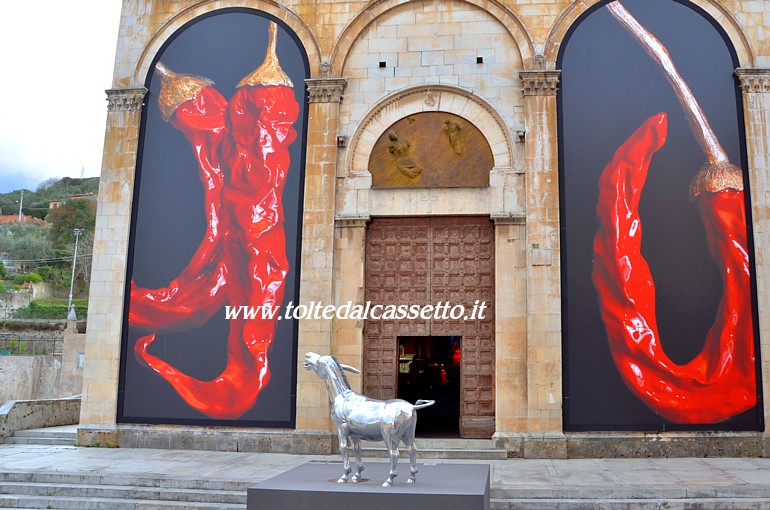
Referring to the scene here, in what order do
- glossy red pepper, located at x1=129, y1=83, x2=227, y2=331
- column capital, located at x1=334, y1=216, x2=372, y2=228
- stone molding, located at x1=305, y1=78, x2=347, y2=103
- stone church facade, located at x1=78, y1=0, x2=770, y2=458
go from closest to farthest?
stone church facade, located at x1=78, y1=0, x2=770, y2=458 → column capital, located at x1=334, y1=216, x2=372, y2=228 → glossy red pepper, located at x1=129, y1=83, x2=227, y2=331 → stone molding, located at x1=305, y1=78, x2=347, y2=103

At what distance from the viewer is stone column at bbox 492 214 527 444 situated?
14570 mm

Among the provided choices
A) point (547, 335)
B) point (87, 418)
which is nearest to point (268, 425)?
point (87, 418)

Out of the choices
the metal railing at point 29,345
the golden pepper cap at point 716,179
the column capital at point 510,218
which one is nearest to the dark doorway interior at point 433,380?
the column capital at point 510,218

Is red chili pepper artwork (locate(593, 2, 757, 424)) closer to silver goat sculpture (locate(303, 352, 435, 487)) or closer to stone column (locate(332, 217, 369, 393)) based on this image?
stone column (locate(332, 217, 369, 393))

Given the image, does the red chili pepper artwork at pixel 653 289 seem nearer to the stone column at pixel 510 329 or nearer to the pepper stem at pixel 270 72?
the stone column at pixel 510 329

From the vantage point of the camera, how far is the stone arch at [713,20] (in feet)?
50.8

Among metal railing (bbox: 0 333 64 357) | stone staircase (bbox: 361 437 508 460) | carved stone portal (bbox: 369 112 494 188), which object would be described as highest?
carved stone portal (bbox: 369 112 494 188)

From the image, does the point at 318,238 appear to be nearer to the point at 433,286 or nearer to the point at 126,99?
the point at 433,286

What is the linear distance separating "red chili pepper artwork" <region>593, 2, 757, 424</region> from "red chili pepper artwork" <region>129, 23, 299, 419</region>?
7427 millimetres

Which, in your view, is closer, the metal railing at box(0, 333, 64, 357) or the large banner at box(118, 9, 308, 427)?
the large banner at box(118, 9, 308, 427)

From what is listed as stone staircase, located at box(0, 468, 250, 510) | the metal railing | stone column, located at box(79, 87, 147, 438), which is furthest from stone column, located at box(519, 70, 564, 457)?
the metal railing

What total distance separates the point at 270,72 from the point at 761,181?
37.7ft

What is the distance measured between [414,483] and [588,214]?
8678mm

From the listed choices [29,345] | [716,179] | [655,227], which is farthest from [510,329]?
[29,345]
